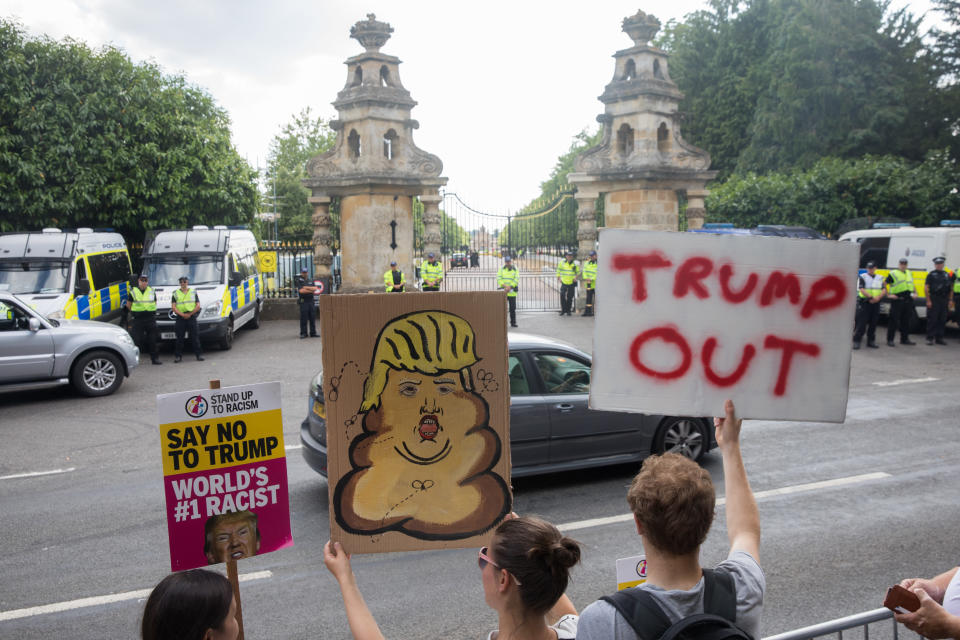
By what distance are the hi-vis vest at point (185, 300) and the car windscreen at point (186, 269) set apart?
1911 millimetres

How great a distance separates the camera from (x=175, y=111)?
25.0 m

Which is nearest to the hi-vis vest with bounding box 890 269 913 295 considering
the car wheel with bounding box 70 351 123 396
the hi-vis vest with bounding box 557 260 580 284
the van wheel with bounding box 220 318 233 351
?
the hi-vis vest with bounding box 557 260 580 284

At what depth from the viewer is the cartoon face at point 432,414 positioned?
9.61 feet

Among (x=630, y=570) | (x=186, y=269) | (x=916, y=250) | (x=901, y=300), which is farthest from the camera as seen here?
(x=916, y=250)

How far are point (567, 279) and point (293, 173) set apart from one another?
26765 millimetres

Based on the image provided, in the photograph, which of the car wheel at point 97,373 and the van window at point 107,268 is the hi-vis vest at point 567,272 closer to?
the van window at point 107,268

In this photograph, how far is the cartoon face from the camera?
9.61 feet

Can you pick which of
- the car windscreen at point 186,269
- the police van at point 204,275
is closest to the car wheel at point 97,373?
the police van at point 204,275

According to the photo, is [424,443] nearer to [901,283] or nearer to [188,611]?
[188,611]

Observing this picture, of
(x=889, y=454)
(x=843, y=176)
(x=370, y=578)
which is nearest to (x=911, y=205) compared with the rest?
(x=843, y=176)

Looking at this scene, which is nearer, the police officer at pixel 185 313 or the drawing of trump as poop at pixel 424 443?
the drawing of trump as poop at pixel 424 443

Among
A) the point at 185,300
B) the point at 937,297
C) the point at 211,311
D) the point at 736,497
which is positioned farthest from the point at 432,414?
the point at 937,297

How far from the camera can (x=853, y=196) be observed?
31156 millimetres

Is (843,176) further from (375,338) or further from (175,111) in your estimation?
(375,338)
